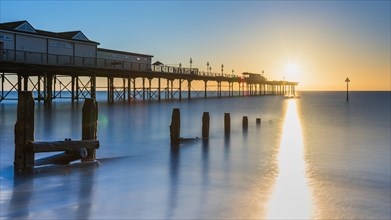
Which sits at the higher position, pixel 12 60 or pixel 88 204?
pixel 12 60

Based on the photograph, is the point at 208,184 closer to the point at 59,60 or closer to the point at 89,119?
the point at 89,119

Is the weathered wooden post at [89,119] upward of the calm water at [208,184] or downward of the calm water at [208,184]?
upward

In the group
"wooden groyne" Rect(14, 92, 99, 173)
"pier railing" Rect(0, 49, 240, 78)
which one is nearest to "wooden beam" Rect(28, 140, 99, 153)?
"wooden groyne" Rect(14, 92, 99, 173)

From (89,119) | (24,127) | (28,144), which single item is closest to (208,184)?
(89,119)

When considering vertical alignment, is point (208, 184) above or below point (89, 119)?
below

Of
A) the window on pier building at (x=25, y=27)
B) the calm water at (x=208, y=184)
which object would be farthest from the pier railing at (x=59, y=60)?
the calm water at (x=208, y=184)

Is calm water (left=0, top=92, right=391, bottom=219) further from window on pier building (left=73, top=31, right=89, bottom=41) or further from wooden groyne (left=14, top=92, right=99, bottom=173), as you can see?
window on pier building (left=73, top=31, right=89, bottom=41)

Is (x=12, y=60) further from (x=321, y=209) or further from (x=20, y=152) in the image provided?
(x=321, y=209)

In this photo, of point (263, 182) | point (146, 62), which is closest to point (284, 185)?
point (263, 182)

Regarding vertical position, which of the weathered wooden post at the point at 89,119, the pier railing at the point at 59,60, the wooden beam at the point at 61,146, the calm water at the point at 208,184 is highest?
the pier railing at the point at 59,60

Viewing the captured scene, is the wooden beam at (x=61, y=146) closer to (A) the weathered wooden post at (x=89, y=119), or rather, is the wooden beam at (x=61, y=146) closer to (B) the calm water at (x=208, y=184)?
(A) the weathered wooden post at (x=89, y=119)

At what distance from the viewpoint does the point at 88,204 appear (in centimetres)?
898

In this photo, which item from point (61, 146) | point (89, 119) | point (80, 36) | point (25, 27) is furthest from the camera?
point (80, 36)

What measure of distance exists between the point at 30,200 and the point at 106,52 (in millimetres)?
49316
